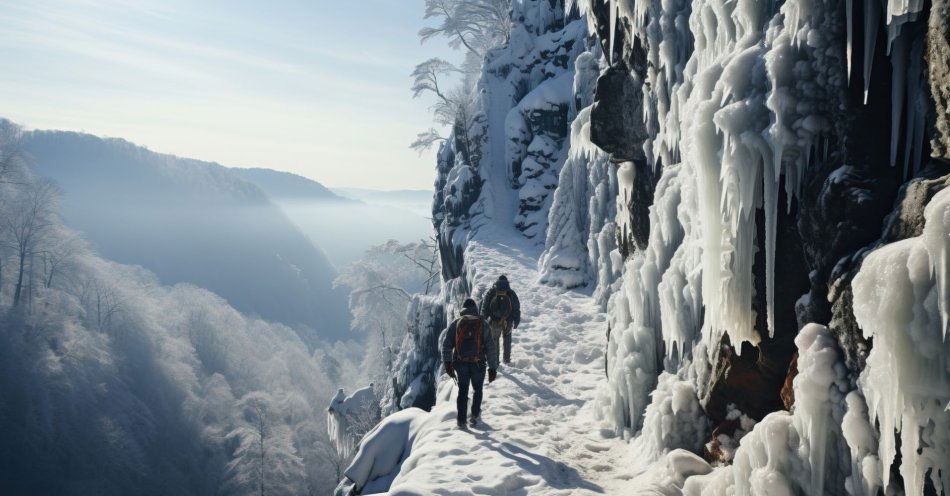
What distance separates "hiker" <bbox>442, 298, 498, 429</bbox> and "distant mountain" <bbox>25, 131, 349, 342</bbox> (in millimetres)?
106041

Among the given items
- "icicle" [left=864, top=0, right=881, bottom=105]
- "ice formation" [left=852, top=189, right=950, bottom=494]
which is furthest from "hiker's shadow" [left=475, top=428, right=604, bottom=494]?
"icicle" [left=864, top=0, right=881, bottom=105]

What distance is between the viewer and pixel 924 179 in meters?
3.49

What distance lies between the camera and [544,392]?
9.46 m

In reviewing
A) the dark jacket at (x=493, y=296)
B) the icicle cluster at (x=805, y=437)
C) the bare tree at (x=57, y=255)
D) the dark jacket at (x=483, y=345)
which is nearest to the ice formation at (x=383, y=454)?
the dark jacket at (x=483, y=345)

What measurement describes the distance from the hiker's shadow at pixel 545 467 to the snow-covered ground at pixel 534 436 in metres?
0.01

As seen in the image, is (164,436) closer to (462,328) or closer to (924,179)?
(462,328)

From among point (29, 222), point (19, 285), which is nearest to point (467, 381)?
point (19, 285)

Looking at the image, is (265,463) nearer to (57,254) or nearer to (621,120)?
(57,254)

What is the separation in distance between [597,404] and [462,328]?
2.60 m

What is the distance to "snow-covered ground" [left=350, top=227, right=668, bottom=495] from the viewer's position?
19.3 feet

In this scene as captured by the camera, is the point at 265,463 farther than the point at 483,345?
Yes

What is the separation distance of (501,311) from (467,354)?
355 cm

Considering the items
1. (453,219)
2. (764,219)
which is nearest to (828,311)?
(764,219)

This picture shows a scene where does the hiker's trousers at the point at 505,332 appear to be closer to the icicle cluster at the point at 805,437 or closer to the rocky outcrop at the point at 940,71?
the icicle cluster at the point at 805,437
